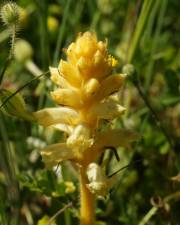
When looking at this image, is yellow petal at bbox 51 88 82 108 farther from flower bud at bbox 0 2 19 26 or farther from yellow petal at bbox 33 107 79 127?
flower bud at bbox 0 2 19 26

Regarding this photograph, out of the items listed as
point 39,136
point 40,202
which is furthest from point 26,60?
point 40,202

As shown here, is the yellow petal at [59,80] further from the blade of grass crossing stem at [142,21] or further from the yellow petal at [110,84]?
the blade of grass crossing stem at [142,21]

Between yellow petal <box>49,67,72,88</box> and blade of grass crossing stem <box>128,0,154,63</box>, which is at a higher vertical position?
blade of grass crossing stem <box>128,0,154,63</box>

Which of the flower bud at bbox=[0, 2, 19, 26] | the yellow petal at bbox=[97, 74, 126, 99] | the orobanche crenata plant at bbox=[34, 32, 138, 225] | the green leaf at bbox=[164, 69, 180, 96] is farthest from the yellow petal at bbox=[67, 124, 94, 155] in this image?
the green leaf at bbox=[164, 69, 180, 96]

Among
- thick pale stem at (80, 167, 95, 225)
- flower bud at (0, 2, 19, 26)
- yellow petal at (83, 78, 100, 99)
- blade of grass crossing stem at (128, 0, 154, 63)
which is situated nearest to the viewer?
yellow petal at (83, 78, 100, 99)

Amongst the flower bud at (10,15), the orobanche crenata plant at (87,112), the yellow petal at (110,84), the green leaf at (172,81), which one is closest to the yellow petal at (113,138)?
the orobanche crenata plant at (87,112)

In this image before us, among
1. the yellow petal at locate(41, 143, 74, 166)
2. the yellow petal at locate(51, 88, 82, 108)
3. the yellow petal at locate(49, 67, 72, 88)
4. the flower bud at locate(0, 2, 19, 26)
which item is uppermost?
the flower bud at locate(0, 2, 19, 26)

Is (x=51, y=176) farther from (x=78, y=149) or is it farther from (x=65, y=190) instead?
(x=78, y=149)
